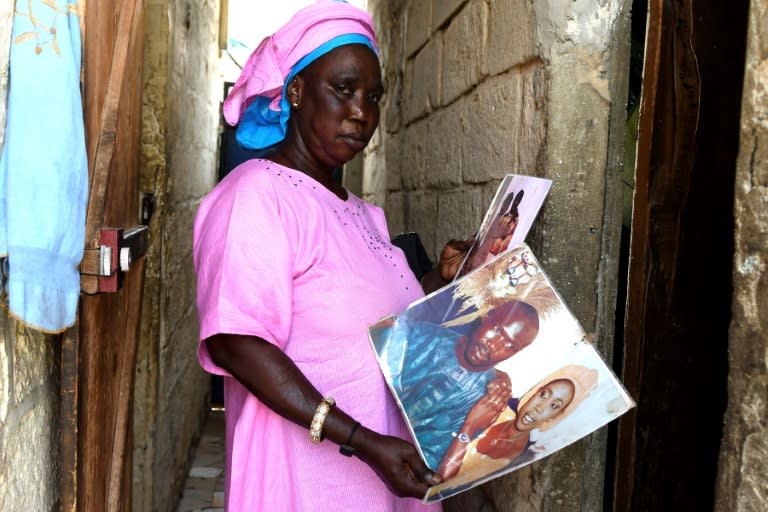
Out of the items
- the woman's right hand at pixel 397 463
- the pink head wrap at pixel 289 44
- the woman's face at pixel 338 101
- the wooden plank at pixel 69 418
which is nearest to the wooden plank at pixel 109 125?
the wooden plank at pixel 69 418

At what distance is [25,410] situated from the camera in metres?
1.04

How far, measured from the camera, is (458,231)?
2.40 m

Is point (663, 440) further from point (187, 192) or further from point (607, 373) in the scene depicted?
point (187, 192)

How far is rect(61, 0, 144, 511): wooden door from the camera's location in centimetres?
117

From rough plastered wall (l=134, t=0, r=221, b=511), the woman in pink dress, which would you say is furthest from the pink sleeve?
rough plastered wall (l=134, t=0, r=221, b=511)


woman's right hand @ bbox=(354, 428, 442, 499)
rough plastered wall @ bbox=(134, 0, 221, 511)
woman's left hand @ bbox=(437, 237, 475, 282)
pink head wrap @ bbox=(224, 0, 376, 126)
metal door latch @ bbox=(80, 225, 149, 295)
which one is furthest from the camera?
rough plastered wall @ bbox=(134, 0, 221, 511)

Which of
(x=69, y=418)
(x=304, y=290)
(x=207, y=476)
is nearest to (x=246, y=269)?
(x=304, y=290)

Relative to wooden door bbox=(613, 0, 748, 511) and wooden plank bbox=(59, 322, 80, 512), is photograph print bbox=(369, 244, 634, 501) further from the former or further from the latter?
wooden plank bbox=(59, 322, 80, 512)

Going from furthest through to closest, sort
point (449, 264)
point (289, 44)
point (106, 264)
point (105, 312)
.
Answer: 1. point (449, 264)
2. point (289, 44)
3. point (105, 312)
4. point (106, 264)

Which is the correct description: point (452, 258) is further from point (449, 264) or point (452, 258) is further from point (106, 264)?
point (106, 264)

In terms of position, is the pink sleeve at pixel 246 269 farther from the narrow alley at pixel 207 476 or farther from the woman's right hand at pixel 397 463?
the narrow alley at pixel 207 476

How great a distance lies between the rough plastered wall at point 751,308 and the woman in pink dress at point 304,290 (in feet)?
1.71

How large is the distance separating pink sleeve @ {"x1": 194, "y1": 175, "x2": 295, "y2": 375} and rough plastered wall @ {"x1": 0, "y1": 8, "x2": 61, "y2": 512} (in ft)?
0.98

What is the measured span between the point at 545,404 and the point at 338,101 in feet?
2.71
